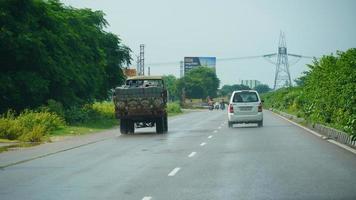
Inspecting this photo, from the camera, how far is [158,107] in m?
Result: 32.0

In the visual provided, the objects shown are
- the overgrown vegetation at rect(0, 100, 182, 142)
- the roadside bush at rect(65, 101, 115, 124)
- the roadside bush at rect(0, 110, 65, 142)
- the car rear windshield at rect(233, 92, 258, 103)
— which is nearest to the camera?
the roadside bush at rect(0, 110, 65, 142)

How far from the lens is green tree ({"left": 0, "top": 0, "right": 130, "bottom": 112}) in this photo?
40.2m

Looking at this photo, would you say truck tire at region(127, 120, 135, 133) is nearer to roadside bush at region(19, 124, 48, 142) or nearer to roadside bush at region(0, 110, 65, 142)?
roadside bush at region(0, 110, 65, 142)

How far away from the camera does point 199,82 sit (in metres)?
170

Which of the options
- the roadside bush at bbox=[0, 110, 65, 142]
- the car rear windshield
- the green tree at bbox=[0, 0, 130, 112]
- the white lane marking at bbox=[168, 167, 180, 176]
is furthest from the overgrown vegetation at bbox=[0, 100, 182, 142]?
the white lane marking at bbox=[168, 167, 180, 176]

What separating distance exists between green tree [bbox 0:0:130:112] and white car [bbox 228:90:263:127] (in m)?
11.4

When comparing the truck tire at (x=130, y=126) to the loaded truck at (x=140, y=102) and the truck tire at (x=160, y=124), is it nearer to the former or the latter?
the truck tire at (x=160, y=124)

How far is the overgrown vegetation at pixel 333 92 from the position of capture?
24.2 meters

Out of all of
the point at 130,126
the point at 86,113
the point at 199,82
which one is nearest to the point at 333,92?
the point at 130,126

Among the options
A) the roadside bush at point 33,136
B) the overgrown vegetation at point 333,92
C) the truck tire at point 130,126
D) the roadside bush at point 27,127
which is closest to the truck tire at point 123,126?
the truck tire at point 130,126

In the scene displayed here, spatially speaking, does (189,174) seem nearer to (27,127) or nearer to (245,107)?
(27,127)

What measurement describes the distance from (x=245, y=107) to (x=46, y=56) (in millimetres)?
12663

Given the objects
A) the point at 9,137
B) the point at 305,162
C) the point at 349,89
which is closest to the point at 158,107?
the point at 9,137

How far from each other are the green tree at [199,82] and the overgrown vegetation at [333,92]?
127640mm
